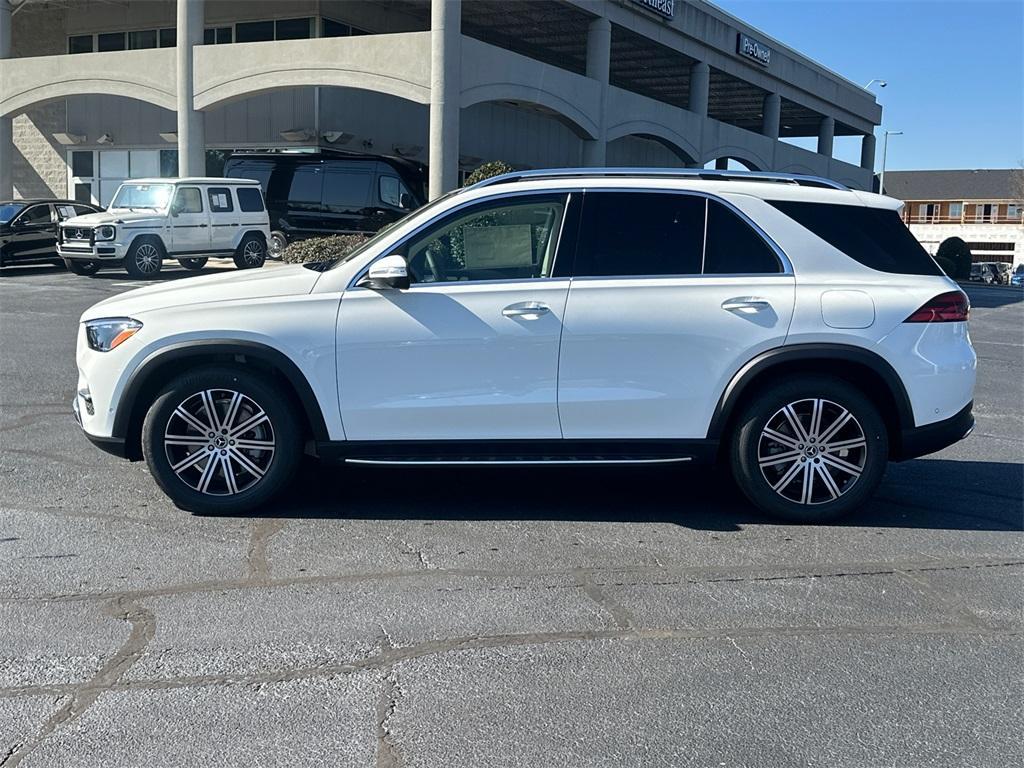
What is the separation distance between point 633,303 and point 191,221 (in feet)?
59.6

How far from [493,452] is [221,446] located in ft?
4.81

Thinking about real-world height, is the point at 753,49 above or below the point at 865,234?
above

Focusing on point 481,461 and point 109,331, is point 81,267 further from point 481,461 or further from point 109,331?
point 481,461

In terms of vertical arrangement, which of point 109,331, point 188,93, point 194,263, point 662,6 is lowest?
point 109,331

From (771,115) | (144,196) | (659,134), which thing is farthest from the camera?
(771,115)

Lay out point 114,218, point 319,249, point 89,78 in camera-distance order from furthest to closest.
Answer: point 89,78, point 114,218, point 319,249

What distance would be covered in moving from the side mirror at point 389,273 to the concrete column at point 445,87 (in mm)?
17865

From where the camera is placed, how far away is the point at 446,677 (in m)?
3.71

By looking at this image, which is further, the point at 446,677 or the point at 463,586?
the point at 463,586

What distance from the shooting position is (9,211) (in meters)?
22.3

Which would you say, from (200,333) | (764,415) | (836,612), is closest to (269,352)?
(200,333)

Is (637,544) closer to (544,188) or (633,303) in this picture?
(633,303)

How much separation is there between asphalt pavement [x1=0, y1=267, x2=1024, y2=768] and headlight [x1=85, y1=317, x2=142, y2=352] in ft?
3.01

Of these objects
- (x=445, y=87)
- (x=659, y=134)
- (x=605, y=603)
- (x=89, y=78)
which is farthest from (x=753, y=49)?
(x=605, y=603)
